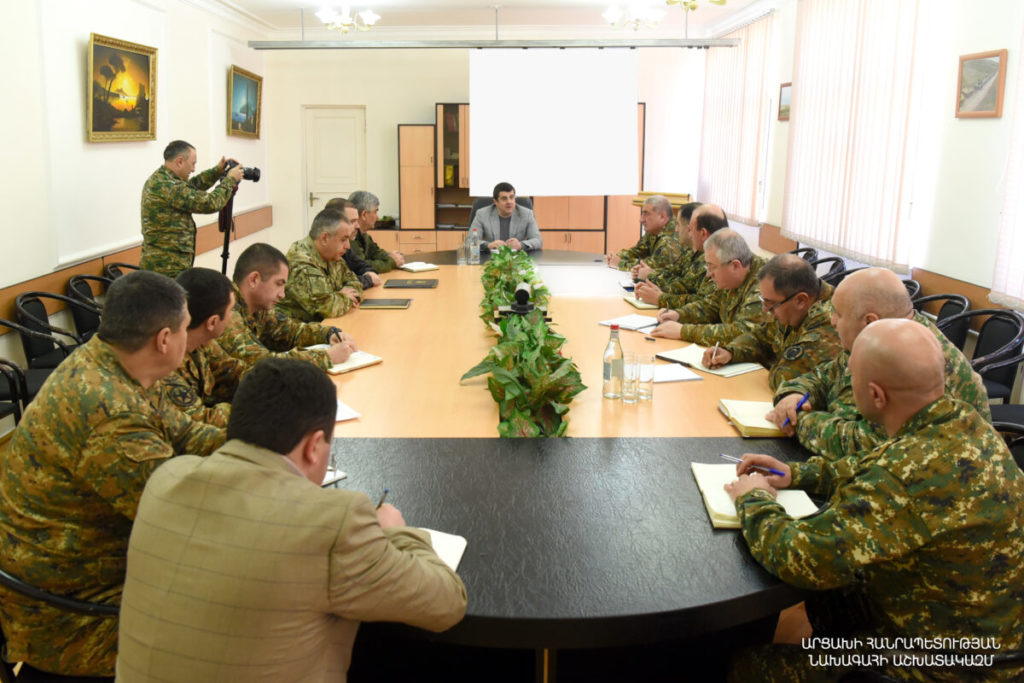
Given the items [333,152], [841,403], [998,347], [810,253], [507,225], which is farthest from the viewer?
[333,152]

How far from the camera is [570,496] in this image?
78.4 inches

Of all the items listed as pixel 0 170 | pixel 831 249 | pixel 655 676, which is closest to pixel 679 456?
pixel 655 676

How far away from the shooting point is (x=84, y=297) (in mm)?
4875

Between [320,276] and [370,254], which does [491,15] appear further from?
[320,276]

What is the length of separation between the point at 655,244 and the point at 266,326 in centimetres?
322

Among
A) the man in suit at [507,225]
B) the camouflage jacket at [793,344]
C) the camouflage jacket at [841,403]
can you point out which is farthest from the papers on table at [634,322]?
the man in suit at [507,225]

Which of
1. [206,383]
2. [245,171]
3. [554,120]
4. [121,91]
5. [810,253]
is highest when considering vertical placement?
[554,120]

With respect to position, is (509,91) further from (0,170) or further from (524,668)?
(524,668)

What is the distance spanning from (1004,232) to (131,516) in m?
4.19

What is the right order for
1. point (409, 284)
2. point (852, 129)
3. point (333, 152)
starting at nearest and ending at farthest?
point (409, 284), point (852, 129), point (333, 152)

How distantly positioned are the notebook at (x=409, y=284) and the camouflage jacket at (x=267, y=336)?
1.50 meters

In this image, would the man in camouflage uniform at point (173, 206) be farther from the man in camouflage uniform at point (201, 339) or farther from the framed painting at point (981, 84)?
the framed painting at point (981, 84)

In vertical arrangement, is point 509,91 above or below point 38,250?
above

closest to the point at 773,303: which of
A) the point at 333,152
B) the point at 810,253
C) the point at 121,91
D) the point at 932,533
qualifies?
the point at 932,533
